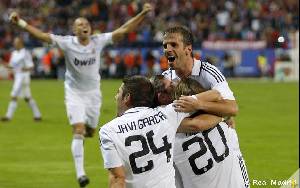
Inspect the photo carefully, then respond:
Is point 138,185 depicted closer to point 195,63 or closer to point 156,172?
point 156,172

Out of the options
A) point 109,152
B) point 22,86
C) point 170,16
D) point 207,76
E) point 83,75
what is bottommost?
point 22,86

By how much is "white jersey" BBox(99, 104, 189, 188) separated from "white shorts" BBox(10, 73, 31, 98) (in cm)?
1802

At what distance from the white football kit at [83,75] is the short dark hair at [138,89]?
26.5ft

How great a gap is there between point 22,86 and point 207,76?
1800 cm

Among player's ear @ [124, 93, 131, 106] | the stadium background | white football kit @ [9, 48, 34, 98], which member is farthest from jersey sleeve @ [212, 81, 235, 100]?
white football kit @ [9, 48, 34, 98]

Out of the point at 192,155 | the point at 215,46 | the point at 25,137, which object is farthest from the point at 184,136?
the point at 215,46

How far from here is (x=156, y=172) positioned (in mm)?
5543

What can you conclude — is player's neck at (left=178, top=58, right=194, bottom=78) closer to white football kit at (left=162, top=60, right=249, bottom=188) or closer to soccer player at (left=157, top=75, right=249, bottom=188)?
white football kit at (left=162, top=60, right=249, bottom=188)

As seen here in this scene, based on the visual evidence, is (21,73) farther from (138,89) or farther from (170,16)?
(170,16)

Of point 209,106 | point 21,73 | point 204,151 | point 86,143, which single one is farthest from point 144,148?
point 21,73

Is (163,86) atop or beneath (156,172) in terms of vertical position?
atop

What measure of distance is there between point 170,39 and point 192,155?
37.9 inches

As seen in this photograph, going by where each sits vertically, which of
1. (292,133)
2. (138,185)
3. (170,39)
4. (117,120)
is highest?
(170,39)

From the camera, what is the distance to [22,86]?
23.8 meters
